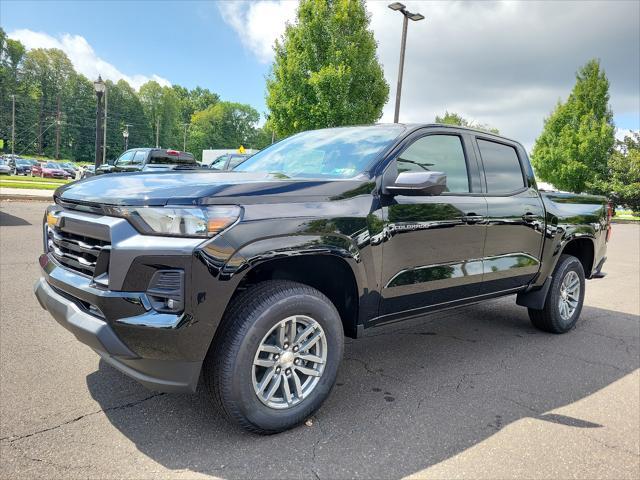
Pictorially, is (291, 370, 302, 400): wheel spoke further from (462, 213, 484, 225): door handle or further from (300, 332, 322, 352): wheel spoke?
(462, 213, 484, 225): door handle

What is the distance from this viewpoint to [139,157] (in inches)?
667

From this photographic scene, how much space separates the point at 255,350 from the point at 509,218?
2547 mm

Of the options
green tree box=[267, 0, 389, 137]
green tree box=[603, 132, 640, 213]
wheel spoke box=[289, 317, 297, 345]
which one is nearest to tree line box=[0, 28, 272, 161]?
green tree box=[603, 132, 640, 213]

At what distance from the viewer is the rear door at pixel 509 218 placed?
391 cm

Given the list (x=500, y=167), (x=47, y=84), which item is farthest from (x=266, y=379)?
(x=47, y=84)

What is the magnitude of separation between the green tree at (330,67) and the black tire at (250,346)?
1671cm

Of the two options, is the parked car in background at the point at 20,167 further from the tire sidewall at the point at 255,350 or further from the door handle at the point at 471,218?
the tire sidewall at the point at 255,350

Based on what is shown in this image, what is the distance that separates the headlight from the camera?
7.54ft

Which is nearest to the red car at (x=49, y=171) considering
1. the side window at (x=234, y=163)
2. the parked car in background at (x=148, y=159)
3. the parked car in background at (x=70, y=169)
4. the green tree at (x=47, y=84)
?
the parked car in background at (x=70, y=169)

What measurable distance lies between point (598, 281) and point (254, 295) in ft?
25.7

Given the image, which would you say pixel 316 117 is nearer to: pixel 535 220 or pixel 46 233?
pixel 535 220

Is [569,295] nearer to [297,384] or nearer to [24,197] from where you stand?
[297,384]

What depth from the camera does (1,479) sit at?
2.15 metres

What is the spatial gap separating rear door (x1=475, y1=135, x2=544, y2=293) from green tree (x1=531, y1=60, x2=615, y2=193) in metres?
34.6
